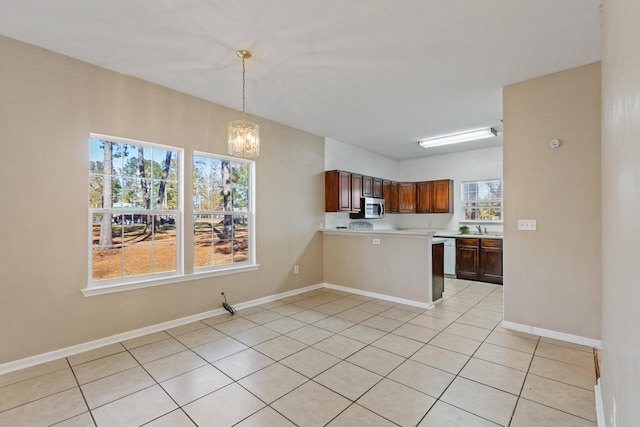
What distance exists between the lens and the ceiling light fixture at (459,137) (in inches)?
202

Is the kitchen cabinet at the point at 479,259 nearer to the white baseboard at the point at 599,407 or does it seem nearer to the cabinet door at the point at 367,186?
the cabinet door at the point at 367,186

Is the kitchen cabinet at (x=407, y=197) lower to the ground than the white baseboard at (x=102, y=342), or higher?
higher

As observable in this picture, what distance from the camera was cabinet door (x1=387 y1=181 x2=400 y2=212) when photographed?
705cm

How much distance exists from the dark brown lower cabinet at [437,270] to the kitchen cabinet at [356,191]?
184 centimetres

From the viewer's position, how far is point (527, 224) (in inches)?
129

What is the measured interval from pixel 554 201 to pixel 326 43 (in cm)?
287

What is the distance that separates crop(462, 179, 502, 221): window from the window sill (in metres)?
5.03

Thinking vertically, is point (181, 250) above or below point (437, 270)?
above

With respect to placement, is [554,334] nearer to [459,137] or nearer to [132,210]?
[459,137]

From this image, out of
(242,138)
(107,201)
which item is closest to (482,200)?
(242,138)

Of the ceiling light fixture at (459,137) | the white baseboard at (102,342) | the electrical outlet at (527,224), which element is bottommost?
the white baseboard at (102,342)

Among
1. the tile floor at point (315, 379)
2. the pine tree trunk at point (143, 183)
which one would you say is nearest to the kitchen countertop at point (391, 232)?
the tile floor at point (315, 379)

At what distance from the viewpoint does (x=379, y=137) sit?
5.65 metres

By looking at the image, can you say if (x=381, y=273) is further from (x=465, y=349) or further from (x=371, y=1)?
(x=371, y=1)
